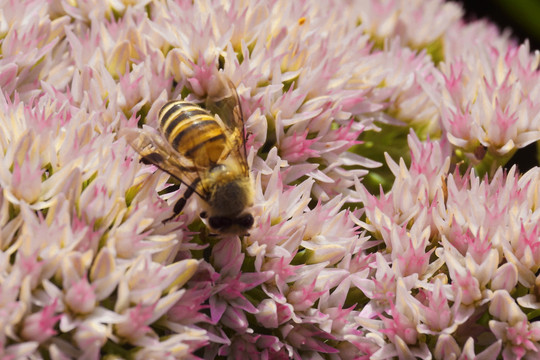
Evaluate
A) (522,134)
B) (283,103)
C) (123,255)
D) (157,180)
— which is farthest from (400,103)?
(123,255)

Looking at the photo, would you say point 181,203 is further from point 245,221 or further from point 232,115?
point 232,115

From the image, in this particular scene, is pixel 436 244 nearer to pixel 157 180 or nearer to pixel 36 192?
pixel 157 180

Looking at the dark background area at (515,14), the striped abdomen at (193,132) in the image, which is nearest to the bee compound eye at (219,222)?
the striped abdomen at (193,132)

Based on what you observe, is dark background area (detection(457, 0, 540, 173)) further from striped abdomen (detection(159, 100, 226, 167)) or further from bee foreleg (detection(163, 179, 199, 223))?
bee foreleg (detection(163, 179, 199, 223))

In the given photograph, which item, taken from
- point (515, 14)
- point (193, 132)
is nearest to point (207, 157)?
point (193, 132)

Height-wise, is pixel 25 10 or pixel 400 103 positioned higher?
pixel 400 103
